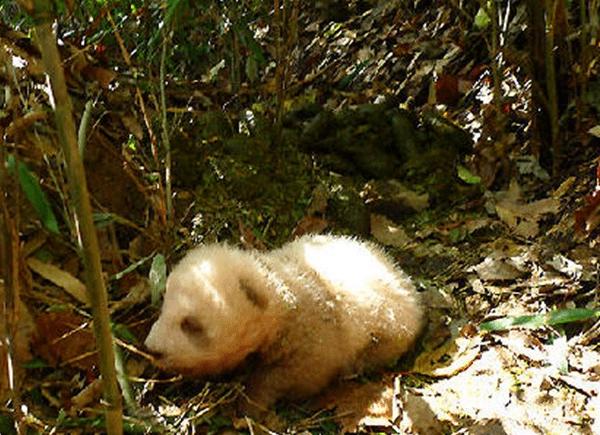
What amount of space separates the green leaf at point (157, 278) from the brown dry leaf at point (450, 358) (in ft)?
3.97

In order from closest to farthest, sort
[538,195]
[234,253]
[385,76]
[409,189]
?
1. [234,253]
2. [538,195]
3. [409,189]
4. [385,76]

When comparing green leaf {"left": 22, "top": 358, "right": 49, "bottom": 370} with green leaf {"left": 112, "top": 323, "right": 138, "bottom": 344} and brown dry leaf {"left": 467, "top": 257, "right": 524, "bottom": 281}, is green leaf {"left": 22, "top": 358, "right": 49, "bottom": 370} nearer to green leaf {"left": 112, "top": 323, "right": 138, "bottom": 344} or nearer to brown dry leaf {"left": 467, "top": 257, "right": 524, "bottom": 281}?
green leaf {"left": 112, "top": 323, "right": 138, "bottom": 344}

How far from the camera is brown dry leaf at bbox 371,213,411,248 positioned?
443 cm

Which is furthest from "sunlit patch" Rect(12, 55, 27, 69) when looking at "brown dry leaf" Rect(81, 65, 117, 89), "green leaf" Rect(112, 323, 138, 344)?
"green leaf" Rect(112, 323, 138, 344)

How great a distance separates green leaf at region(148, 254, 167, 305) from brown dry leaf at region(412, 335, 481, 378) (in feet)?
3.97

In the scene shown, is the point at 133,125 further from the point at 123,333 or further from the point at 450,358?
the point at 450,358

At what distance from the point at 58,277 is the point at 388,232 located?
6.98 feet

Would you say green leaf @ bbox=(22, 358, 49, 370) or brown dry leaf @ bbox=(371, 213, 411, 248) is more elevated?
green leaf @ bbox=(22, 358, 49, 370)

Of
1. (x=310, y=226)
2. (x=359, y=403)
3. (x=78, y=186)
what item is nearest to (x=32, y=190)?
(x=78, y=186)

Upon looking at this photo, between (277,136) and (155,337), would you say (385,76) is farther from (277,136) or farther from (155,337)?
(155,337)

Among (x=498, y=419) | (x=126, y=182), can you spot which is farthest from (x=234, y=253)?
(x=498, y=419)

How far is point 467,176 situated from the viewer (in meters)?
4.74

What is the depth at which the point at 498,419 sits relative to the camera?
288 centimetres

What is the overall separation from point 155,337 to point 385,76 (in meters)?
3.98
